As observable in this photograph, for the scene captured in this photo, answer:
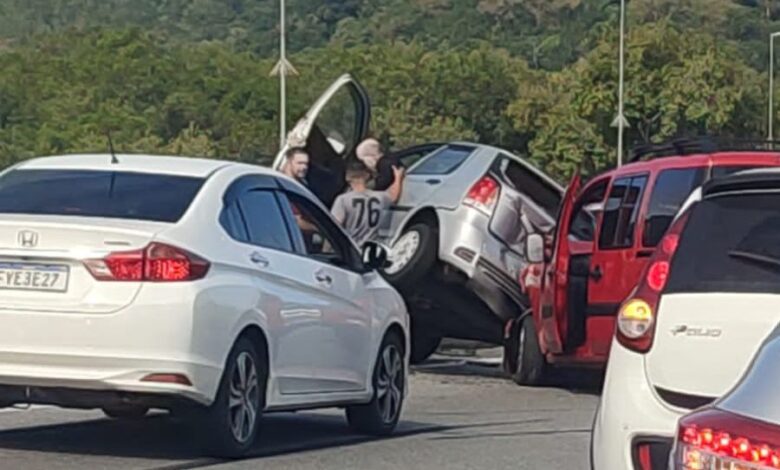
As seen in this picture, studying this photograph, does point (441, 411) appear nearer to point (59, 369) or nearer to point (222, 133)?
point (59, 369)

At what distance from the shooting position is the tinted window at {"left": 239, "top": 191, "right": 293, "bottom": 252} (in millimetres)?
10758

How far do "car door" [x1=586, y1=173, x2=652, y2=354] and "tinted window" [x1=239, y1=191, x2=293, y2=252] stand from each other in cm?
424

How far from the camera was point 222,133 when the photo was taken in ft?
275

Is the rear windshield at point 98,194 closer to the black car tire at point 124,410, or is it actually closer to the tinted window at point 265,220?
the tinted window at point 265,220

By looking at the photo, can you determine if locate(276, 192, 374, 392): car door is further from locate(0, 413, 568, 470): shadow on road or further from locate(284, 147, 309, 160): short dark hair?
locate(284, 147, 309, 160): short dark hair

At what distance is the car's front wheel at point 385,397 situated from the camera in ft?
40.0

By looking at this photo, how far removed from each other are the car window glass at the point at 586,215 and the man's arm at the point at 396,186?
1978mm

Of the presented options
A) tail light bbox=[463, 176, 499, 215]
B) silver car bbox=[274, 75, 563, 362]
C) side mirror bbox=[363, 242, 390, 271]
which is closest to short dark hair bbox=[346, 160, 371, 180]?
silver car bbox=[274, 75, 563, 362]

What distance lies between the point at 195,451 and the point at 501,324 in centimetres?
747

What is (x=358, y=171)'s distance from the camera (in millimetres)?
17000

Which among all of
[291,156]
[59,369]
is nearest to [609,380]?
[59,369]

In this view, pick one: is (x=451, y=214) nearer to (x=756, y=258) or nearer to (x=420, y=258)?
(x=420, y=258)

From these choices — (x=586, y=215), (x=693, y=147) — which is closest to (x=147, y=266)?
(x=586, y=215)

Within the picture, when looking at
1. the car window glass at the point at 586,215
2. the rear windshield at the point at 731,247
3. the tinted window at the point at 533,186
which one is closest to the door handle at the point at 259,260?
the rear windshield at the point at 731,247
